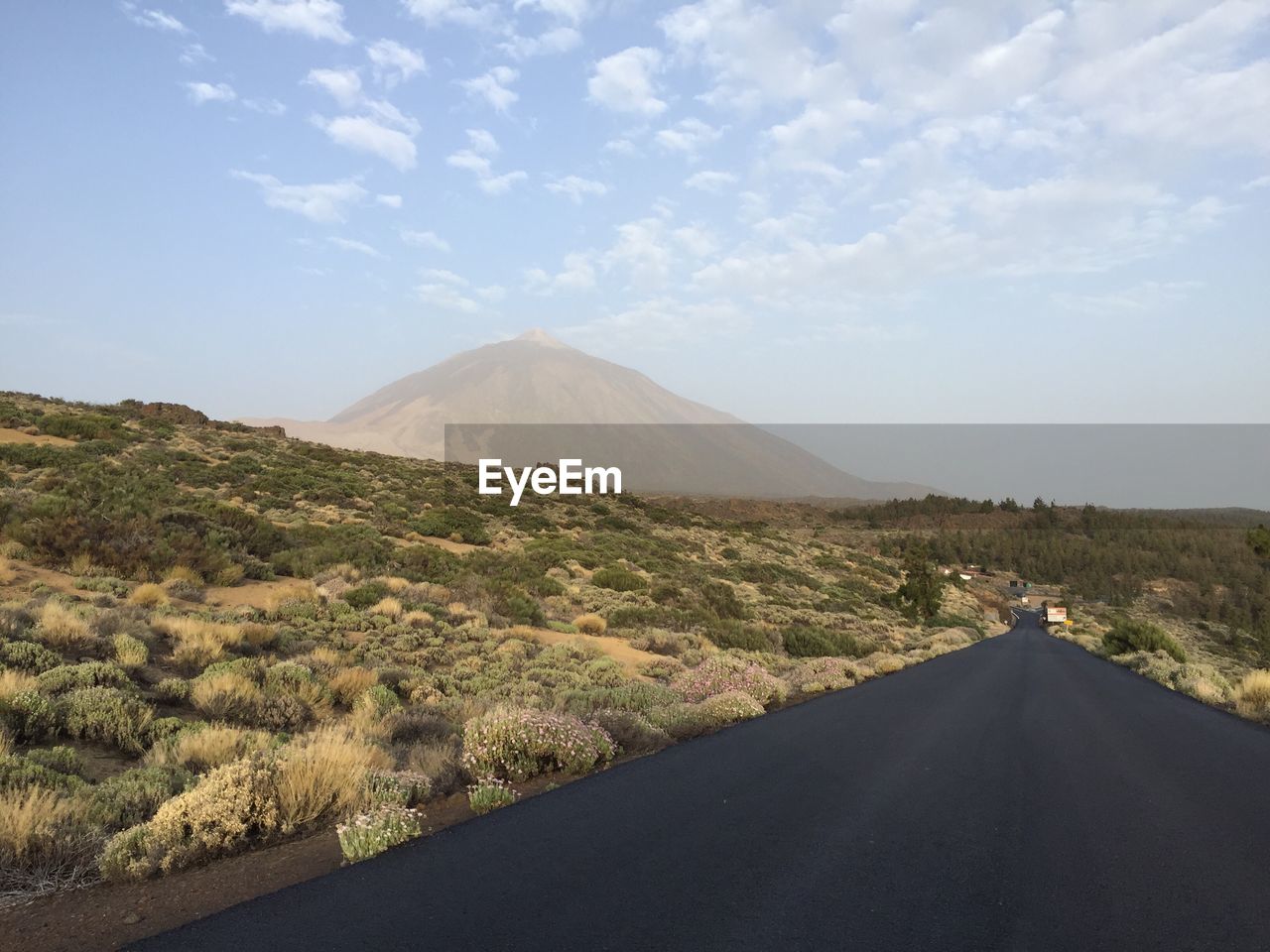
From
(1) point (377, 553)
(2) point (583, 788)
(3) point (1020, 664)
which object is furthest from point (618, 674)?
(3) point (1020, 664)

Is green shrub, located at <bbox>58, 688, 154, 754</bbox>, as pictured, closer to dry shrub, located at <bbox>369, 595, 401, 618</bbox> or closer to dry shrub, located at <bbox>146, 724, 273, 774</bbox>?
dry shrub, located at <bbox>146, 724, 273, 774</bbox>

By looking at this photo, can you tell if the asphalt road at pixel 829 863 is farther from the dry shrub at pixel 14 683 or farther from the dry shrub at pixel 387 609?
the dry shrub at pixel 387 609

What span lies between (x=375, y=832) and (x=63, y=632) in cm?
760

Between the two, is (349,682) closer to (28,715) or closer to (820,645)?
(28,715)

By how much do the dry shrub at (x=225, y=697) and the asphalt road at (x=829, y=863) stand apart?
4.58 metres

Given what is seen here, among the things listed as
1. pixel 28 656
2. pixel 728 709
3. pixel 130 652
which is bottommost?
pixel 728 709

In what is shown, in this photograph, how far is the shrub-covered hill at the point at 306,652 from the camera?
5.88 m

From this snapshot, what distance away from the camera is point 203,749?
7.00m

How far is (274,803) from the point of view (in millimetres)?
5914

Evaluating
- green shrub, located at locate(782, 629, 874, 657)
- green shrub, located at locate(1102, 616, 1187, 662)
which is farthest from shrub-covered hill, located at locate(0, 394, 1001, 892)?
green shrub, located at locate(1102, 616, 1187, 662)

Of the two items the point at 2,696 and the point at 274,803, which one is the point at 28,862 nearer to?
the point at 274,803

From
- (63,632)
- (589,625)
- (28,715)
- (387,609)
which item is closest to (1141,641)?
(589,625)

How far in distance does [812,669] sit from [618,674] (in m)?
5.55

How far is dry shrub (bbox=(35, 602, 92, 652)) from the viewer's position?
979cm
